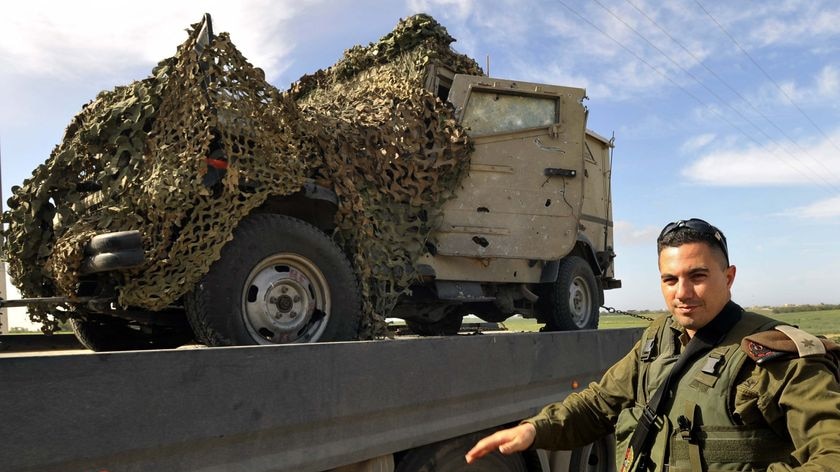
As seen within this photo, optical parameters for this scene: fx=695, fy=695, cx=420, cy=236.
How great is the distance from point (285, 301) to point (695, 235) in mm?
2438

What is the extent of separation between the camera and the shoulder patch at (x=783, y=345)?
5.38ft

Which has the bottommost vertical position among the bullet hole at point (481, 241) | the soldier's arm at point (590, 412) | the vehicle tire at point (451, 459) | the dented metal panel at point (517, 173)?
the vehicle tire at point (451, 459)

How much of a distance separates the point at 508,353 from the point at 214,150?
1908mm

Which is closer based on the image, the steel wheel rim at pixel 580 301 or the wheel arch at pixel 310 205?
the wheel arch at pixel 310 205

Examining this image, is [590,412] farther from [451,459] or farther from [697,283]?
[451,459]

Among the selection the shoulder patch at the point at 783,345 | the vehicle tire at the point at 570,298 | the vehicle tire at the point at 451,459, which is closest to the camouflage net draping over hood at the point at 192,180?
the vehicle tire at the point at 451,459

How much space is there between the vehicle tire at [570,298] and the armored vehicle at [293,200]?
0.33 meters

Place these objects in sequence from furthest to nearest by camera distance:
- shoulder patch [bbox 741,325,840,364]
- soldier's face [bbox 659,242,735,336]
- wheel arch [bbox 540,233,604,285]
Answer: wheel arch [bbox 540,233,604,285], soldier's face [bbox 659,242,735,336], shoulder patch [bbox 741,325,840,364]

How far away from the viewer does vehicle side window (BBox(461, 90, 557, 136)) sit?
18.5ft

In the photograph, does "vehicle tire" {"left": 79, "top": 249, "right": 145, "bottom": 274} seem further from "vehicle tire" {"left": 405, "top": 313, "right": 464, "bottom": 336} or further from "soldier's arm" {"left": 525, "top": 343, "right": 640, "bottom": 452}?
"vehicle tire" {"left": 405, "top": 313, "right": 464, "bottom": 336}

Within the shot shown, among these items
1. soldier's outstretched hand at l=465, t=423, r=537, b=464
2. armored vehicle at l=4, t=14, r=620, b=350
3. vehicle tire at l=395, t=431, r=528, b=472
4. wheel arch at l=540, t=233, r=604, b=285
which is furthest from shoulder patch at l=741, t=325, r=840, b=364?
wheel arch at l=540, t=233, r=604, b=285

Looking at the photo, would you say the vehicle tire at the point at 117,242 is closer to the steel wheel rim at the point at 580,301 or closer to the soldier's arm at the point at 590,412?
the soldier's arm at the point at 590,412

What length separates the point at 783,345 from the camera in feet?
5.43

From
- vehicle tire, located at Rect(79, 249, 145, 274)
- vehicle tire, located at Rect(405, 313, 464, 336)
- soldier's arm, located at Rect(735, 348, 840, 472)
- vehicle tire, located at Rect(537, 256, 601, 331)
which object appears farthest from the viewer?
vehicle tire, located at Rect(405, 313, 464, 336)
